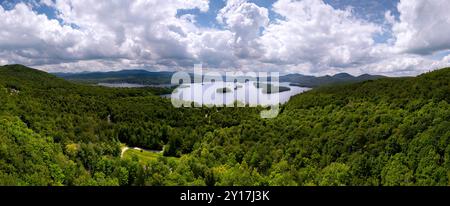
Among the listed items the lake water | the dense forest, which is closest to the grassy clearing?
the dense forest

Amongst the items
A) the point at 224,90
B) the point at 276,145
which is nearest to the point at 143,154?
the point at 276,145

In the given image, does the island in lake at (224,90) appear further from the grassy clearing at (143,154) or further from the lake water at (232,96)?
the grassy clearing at (143,154)

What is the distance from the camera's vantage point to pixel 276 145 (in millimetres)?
60688

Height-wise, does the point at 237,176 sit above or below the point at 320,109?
below

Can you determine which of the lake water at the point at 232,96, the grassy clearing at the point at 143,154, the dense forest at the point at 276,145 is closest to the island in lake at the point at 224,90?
the lake water at the point at 232,96

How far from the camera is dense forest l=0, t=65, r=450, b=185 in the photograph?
38.1m

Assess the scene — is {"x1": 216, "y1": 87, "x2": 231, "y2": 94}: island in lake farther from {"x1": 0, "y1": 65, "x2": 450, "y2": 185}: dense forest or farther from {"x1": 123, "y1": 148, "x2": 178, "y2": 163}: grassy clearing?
{"x1": 123, "y1": 148, "x2": 178, "y2": 163}: grassy clearing

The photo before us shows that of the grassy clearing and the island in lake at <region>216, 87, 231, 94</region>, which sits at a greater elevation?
the island in lake at <region>216, 87, 231, 94</region>

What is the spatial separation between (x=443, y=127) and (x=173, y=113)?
84164mm

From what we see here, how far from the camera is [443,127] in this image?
37281 millimetres

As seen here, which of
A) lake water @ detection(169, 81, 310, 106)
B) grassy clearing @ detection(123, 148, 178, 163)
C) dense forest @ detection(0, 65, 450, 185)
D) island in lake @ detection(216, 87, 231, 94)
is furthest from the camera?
island in lake @ detection(216, 87, 231, 94)

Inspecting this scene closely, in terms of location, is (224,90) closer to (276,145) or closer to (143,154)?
(143,154)
